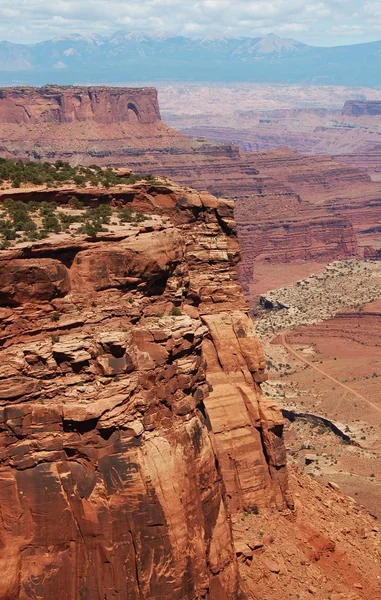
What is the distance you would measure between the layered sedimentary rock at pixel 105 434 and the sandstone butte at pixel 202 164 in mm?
134191

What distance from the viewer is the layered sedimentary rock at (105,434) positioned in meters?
21.0

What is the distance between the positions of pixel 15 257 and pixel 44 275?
2.31 ft

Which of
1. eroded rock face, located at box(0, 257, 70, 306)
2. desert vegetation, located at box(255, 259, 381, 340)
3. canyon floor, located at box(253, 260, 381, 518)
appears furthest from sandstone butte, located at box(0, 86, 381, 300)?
eroded rock face, located at box(0, 257, 70, 306)

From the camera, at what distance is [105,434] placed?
70.2ft

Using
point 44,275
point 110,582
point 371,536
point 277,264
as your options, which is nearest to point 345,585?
point 371,536

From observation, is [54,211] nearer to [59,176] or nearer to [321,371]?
[59,176]

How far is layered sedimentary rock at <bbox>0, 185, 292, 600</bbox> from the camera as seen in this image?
20984 mm

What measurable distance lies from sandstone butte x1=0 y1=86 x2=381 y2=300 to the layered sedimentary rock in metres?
134

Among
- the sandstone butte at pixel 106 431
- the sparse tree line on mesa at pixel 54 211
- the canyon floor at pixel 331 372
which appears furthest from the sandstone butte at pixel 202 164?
the sandstone butte at pixel 106 431

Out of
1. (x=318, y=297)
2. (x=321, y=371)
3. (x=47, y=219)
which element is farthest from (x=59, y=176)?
(x=318, y=297)

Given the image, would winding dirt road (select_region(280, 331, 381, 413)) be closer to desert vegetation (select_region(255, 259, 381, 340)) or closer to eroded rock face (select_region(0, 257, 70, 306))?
desert vegetation (select_region(255, 259, 381, 340))

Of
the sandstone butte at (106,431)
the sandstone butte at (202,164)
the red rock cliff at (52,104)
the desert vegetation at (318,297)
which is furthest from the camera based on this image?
the red rock cliff at (52,104)

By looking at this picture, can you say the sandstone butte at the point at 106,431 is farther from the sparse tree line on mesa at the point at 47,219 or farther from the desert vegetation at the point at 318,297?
the desert vegetation at the point at 318,297

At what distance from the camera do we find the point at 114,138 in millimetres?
192000
